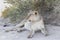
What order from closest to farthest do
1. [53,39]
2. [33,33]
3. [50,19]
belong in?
[53,39]
[33,33]
[50,19]

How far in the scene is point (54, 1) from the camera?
523 cm

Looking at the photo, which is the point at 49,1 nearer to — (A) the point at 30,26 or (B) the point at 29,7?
(B) the point at 29,7

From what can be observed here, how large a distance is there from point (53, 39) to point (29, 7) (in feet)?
5.20

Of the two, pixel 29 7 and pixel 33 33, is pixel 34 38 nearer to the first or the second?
pixel 33 33

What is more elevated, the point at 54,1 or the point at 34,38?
the point at 54,1

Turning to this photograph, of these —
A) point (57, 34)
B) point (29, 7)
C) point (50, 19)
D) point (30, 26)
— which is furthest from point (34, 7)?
point (57, 34)

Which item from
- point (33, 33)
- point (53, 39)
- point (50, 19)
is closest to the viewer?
point (53, 39)

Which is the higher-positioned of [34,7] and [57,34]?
[34,7]

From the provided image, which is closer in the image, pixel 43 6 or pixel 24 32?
pixel 24 32

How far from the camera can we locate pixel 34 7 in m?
5.14

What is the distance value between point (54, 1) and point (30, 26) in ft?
3.93

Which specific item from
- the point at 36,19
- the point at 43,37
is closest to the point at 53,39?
the point at 43,37

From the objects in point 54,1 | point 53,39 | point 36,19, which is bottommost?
point 53,39

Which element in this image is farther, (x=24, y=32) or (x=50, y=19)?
(x=50, y=19)
